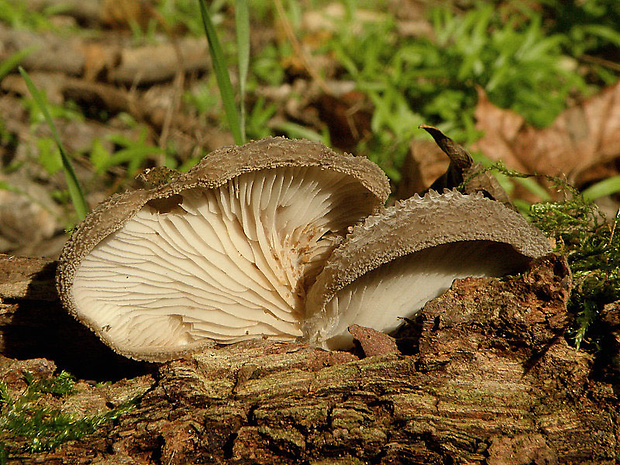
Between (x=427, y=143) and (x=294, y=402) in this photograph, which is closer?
(x=294, y=402)

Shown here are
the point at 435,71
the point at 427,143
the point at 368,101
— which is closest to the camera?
the point at 427,143

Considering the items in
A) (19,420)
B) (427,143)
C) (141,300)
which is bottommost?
(19,420)

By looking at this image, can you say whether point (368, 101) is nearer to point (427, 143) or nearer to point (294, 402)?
point (427, 143)

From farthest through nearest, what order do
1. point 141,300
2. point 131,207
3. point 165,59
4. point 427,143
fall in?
point 165,59 → point 427,143 → point 141,300 → point 131,207

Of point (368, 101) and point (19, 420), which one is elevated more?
point (368, 101)

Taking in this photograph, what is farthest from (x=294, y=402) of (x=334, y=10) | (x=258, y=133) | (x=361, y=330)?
(x=334, y=10)

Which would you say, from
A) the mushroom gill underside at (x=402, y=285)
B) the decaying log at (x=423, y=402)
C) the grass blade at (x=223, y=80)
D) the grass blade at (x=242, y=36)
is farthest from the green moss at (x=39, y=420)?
the grass blade at (x=242, y=36)
